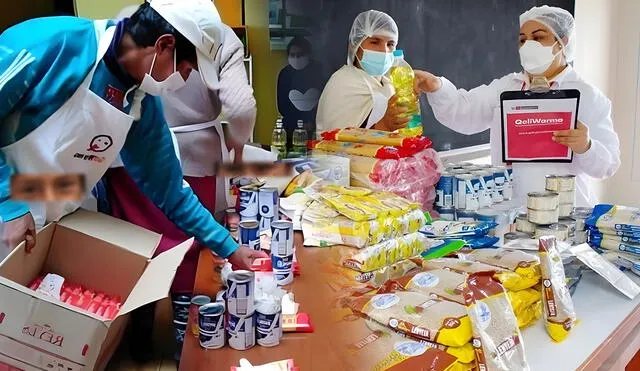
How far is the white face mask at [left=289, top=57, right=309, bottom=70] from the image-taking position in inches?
32.8

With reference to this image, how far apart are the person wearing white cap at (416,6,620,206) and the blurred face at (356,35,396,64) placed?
0.21m

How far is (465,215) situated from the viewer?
5.14 ft

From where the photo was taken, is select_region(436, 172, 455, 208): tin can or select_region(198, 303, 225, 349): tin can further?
select_region(436, 172, 455, 208): tin can

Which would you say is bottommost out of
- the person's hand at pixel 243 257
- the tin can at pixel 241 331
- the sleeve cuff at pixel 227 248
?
the tin can at pixel 241 331

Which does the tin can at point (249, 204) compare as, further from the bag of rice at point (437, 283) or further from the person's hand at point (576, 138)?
the person's hand at point (576, 138)

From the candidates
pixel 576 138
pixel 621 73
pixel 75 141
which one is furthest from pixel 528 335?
pixel 621 73

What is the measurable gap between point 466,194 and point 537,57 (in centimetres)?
57

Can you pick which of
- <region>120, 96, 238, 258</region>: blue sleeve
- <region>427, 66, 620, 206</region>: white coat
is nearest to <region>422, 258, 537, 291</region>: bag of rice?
<region>120, 96, 238, 258</region>: blue sleeve

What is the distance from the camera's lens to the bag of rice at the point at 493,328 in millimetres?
809

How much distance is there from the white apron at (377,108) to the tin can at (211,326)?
85 centimetres

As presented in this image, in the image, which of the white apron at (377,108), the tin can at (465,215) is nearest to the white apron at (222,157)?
the white apron at (377,108)

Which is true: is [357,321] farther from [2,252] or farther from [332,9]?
[332,9]

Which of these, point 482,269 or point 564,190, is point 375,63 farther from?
point 482,269

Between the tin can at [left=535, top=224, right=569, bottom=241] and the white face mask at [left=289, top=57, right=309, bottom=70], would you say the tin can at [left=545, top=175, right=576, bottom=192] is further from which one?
the white face mask at [left=289, top=57, right=309, bottom=70]
